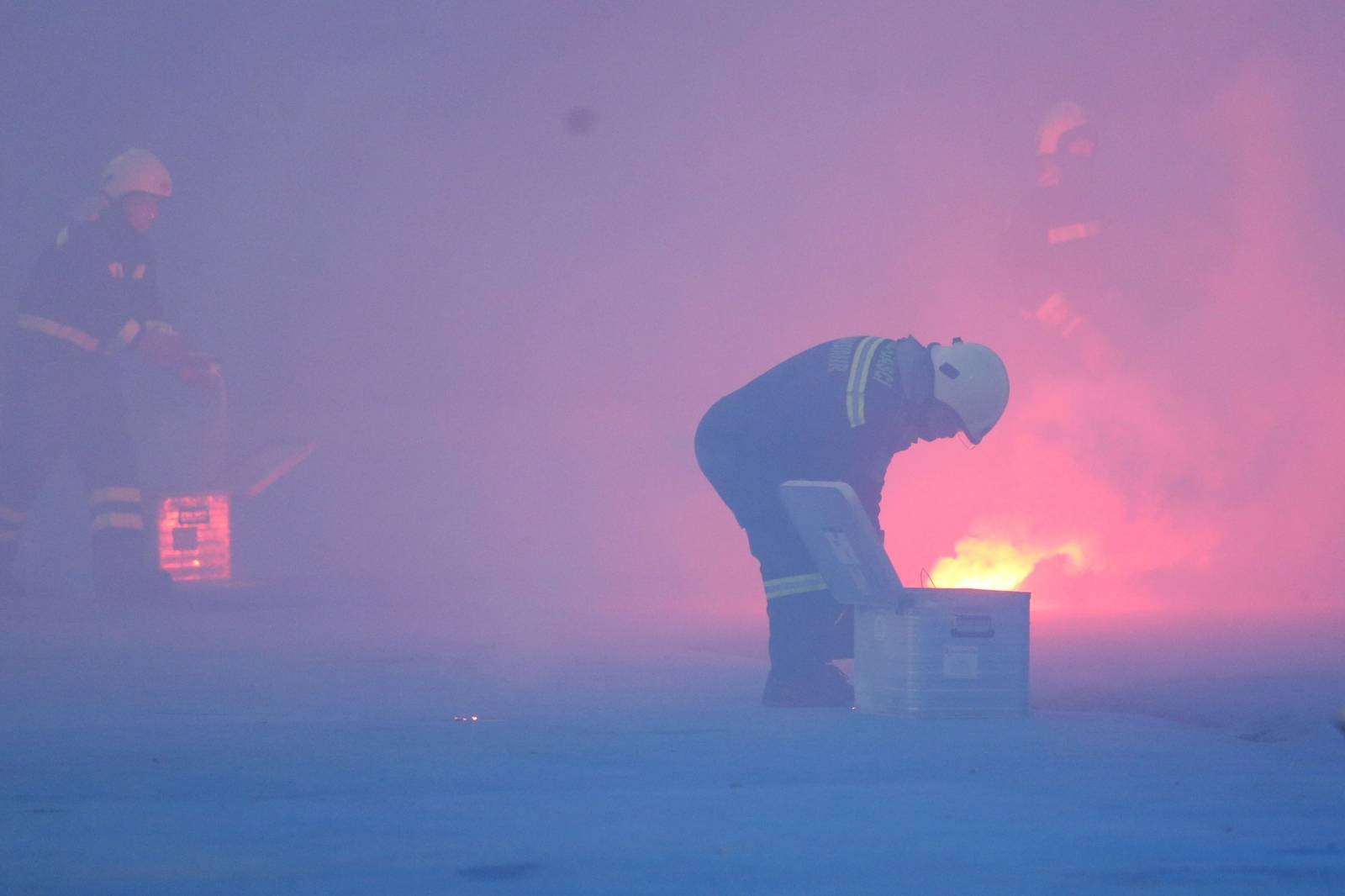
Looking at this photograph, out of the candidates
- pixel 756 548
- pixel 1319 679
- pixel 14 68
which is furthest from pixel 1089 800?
pixel 14 68

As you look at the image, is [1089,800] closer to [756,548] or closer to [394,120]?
[756,548]

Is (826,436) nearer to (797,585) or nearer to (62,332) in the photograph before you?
(797,585)

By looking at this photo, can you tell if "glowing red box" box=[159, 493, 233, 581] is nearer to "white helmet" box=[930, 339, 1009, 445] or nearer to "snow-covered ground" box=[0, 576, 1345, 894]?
"snow-covered ground" box=[0, 576, 1345, 894]

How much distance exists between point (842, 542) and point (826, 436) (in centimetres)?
54

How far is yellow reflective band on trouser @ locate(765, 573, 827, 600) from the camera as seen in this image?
4746 millimetres

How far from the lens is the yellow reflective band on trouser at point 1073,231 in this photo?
12516 mm

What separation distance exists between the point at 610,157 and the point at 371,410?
10.1ft

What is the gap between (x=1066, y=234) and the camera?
12625 mm

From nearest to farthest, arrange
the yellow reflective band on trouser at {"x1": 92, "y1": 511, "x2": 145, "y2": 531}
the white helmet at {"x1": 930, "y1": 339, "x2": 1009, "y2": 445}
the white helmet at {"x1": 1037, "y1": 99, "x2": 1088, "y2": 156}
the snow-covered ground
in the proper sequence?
the snow-covered ground < the white helmet at {"x1": 930, "y1": 339, "x2": 1009, "y2": 445} < the yellow reflective band on trouser at {"x1": 92, "y1": 511, "x2": 145, "y2": 531} < the white helmet at {"x1": 1037, "y1": 99, "x2": 1088, "y2": 156}

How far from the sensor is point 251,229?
12.9 m

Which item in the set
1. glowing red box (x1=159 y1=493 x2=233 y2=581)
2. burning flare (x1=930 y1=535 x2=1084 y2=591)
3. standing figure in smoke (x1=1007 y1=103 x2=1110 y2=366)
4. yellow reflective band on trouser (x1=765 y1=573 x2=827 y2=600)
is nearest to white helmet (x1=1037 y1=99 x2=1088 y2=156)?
standing figure in smoke (x1=1007 y1=103 x2=1110 y2=366)

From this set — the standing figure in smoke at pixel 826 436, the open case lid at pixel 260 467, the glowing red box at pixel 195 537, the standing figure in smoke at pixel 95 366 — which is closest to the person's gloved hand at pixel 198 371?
the standing figure in smoke at pixel 95 366

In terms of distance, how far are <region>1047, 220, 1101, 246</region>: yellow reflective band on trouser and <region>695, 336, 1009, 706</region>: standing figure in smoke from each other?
805 cm

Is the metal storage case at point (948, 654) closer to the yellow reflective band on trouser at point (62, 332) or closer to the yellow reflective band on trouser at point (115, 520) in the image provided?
the yellow reflective band on trouser at point (115, 520)
